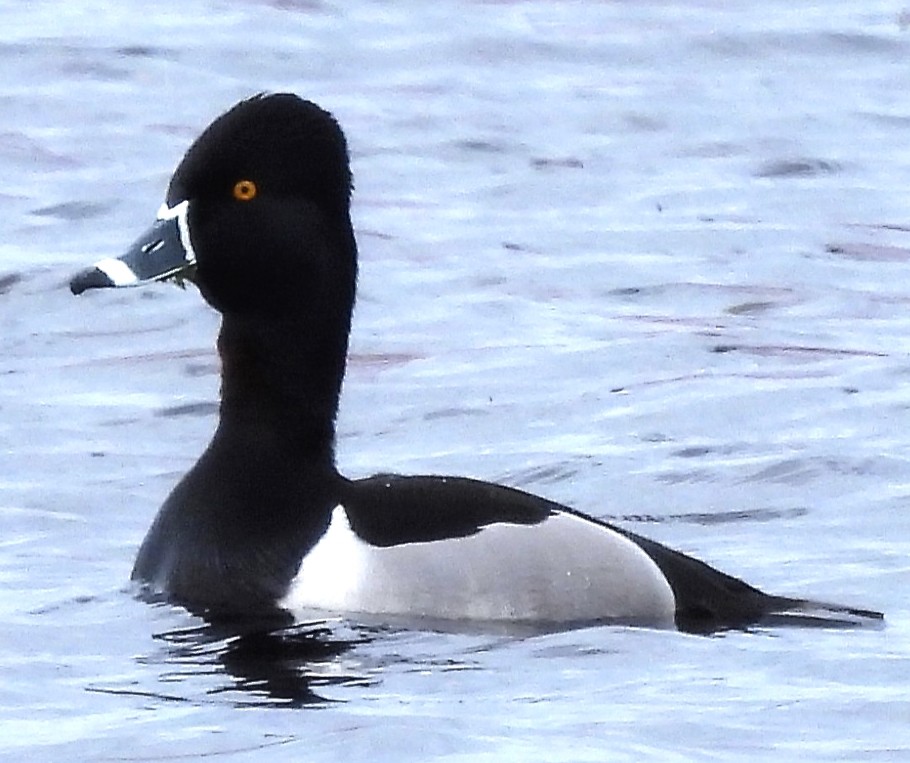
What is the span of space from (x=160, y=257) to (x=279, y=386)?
55cm

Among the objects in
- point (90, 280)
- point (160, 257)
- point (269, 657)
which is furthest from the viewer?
point (160, 257)

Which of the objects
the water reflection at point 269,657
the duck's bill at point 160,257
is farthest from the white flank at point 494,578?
the duck's bill at point 160,257

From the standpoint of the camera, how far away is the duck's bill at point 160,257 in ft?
28.9

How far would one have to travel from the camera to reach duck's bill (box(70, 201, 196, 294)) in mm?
8820

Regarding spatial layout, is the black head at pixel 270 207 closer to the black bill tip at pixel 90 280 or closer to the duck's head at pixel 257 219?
the duck's head at pixel 257 219

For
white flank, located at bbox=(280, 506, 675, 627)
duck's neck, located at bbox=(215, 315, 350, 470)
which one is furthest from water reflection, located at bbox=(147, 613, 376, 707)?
duck's neck, located at bbox=(215, 315, 350, 470)

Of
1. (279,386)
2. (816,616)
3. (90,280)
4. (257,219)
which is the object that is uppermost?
(257,219)

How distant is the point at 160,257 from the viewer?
8859 mm

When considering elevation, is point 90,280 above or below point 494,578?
above

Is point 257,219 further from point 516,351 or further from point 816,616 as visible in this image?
point 516,351

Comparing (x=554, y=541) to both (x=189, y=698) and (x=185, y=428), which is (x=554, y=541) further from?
(x=185, y=428)

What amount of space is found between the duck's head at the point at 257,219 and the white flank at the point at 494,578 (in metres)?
0.75

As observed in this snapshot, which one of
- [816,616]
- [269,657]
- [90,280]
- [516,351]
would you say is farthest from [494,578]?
[516,351]

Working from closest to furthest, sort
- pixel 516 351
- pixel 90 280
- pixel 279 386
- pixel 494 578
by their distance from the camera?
pixel 494 578 → pixel 90 280 → pixel 279 386 → pixel 516 351
